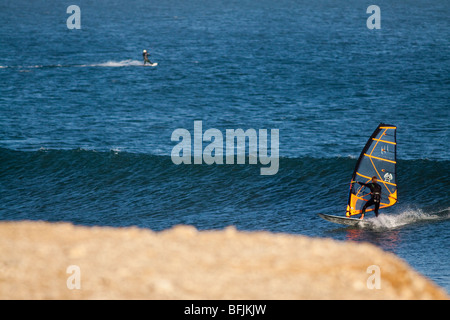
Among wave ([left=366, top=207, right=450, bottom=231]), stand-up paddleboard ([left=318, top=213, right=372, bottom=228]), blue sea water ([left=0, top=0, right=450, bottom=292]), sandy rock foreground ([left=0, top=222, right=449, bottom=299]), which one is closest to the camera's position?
sandy rock foreground ([left=0, top=222, right=449, bottom=299])

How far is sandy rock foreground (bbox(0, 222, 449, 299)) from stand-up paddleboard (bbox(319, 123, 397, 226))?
7.58 meters

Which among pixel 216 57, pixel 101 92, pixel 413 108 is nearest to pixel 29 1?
pixel 216 57

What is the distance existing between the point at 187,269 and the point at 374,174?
12.0m

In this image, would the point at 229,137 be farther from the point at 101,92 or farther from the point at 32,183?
the point at 101,92

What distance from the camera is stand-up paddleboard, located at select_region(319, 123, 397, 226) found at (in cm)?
2200

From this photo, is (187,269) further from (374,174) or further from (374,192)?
(374,174)

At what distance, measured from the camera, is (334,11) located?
394ft

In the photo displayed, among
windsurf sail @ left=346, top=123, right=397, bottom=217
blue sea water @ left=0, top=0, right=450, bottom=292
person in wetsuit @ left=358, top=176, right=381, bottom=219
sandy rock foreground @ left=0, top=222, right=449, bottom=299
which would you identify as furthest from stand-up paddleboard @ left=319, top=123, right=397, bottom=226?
sandy rock foreground @ left=0, top=222, right=449, bottom=299

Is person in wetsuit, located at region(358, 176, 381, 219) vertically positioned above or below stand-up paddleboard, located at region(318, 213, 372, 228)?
above

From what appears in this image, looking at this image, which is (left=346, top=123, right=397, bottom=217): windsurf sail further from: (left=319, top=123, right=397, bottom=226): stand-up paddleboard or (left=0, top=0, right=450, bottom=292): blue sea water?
(left=0, top=0, right=450, bottom=292): blue sea water

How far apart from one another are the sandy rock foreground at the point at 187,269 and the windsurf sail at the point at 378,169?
763cm

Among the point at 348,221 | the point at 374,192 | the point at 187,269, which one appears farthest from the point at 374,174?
the point at 187,269

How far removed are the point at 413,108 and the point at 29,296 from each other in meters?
41.9

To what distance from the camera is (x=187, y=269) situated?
12508mm
